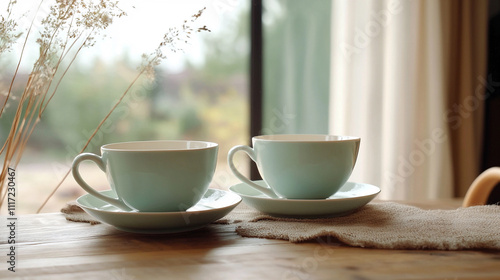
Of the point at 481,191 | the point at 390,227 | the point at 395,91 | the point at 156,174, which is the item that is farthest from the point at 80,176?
the point at 395,91

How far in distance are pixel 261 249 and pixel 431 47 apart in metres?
1.84

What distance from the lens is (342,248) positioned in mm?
619

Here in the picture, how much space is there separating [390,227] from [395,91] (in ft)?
5.09

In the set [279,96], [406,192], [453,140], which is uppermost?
[279,96]

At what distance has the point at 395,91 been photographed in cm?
215

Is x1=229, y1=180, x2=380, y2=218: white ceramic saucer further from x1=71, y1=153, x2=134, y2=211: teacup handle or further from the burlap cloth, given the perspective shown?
x1=71, y1=153, x2=134, y2=211: teacup handle

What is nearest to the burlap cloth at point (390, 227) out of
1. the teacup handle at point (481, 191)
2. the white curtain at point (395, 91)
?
A: the teacup handle at point (481, 191)

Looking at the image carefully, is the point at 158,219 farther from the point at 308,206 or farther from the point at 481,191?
the point at 481,191

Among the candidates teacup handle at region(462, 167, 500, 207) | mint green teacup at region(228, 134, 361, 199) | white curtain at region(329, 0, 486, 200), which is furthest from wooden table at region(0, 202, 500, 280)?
white curtain at region(329, 0, 486, 200)

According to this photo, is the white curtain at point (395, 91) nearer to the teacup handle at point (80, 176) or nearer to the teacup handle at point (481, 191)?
the teacup handle at point (481, 191)

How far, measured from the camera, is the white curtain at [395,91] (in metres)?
2.15

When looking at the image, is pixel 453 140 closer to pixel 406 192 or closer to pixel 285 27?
pixel 406 192

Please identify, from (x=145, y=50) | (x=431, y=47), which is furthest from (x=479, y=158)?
(x=145, y=50)

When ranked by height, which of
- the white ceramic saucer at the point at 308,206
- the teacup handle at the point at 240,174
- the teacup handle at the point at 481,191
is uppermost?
the teacup handle at the point at 240,174
